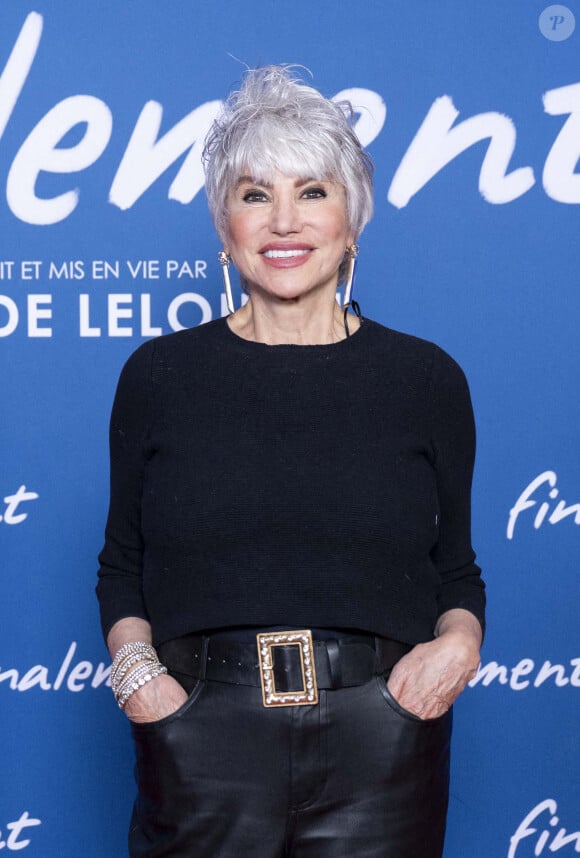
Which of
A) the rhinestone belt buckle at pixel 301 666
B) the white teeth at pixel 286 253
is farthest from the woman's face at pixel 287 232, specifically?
the rhinestone belt buckle at pixel 301 666

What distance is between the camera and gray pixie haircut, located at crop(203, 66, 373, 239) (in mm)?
1369

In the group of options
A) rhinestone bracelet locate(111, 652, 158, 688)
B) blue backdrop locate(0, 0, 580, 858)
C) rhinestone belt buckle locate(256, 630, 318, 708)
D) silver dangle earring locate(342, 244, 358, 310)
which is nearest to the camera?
rhinestone belt buckle locate(256, 630, 318, 708)

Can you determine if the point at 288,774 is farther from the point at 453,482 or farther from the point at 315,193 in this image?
the point at 315,193

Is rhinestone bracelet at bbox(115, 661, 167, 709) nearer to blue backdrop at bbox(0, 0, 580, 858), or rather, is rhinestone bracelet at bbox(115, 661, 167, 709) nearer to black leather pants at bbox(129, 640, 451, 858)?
black leather pants at bbox(129, 640, 451, 858)

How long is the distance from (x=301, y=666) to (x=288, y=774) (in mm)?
117

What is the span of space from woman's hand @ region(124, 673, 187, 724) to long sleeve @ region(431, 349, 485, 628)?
1.20 ft

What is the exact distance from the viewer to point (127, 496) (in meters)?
1.40

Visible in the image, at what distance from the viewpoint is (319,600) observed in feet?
4.09

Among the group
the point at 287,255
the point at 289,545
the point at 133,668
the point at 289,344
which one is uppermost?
the point at 287,255

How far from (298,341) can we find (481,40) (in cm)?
103

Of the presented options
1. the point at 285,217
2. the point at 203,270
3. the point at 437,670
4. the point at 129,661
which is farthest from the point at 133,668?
the point at 203,270

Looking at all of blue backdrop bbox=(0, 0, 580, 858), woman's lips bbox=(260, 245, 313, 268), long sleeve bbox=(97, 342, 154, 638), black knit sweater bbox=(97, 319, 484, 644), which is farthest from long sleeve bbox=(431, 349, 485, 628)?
blue backdrop bbox=(0, 0, 580, 858)

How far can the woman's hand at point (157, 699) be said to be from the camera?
4.12 feet

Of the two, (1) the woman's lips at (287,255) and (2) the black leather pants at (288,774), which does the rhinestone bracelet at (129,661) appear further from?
(1) the woman's lips at (287,255)
